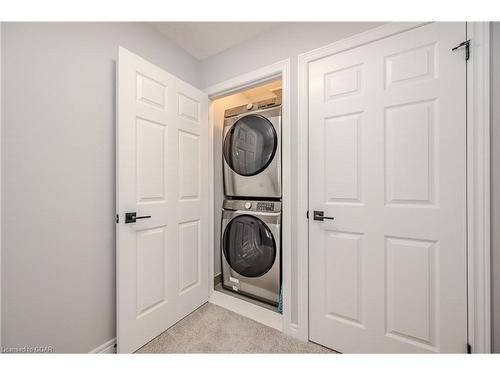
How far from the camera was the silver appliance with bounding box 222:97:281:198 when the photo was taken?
1888mm

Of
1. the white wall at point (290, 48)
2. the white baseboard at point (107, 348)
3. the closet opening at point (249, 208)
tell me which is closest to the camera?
the white baseboard at point (107, 348)

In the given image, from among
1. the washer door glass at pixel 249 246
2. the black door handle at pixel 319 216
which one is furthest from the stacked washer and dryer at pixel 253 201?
the black door handle at pixel 319 216

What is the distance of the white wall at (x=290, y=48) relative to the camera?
135cm

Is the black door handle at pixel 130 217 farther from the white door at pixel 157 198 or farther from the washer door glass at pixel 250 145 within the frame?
the washer door glass at pixel 250 145

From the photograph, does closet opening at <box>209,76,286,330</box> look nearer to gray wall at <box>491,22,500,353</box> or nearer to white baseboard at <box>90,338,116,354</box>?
white baseboard at <box>90,338,116,354</box>

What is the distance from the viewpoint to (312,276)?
141 centimetres

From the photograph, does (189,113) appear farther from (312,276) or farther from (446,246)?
(446,246)

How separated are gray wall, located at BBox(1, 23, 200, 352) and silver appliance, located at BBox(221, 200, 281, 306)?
3.42 feet

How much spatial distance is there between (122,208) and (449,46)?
199 centimetres

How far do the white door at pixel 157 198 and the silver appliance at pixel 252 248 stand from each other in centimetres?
31

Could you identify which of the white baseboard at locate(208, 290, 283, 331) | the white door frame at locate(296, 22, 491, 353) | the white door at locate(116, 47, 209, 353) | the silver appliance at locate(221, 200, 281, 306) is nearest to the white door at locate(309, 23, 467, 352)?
the white door frame at locate(296, 22, 491, 353)

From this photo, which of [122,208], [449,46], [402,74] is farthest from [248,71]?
[122,208]
